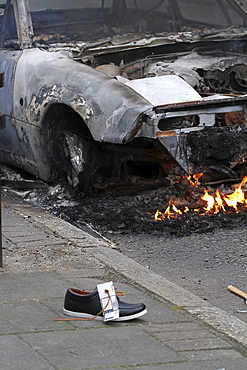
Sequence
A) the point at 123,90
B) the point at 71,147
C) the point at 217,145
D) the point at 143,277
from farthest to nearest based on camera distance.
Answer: the point at 71,147
the point at 217,145
the point at 123,90
the point at 143,277

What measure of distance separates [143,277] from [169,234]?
5.03 feet

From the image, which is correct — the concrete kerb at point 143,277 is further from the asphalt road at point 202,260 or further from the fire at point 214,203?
the fire at point 214,203

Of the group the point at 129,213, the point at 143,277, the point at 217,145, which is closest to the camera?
the point at 143,277

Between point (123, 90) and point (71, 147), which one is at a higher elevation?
point (123, 90)

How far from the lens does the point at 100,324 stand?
370 cm

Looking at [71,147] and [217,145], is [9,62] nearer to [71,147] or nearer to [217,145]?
[71,147]

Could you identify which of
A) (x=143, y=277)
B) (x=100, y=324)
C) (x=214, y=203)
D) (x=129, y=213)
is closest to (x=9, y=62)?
(x=129, y=213)

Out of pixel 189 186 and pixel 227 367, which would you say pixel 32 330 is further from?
pixel 189 186

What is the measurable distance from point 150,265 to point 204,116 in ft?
5.67

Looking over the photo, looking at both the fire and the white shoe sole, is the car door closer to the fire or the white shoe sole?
the fire

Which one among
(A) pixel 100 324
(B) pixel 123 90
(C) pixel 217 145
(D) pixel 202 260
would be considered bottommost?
(D) pixel 202 260

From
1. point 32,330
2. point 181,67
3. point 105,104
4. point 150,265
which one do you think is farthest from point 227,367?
point 181,67

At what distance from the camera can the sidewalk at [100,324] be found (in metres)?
3.20

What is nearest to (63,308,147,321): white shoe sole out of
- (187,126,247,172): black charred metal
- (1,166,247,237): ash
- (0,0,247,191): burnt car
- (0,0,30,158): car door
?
(1,166,247,237): ash
